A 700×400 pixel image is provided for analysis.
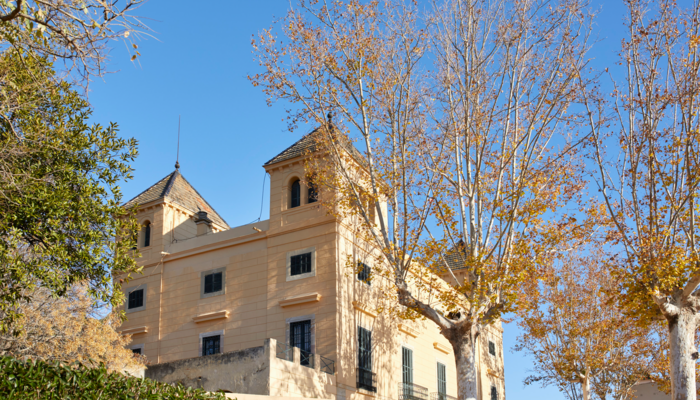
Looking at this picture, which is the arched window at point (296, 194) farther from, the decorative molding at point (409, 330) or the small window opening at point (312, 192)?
the decorative molding at point (409, 330)

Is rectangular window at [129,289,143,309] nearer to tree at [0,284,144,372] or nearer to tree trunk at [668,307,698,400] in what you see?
tree at [0,284,144,372]

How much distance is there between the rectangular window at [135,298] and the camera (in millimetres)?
25695

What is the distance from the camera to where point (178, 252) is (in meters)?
25.2

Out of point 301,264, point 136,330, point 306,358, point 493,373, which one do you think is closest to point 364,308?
point 301,264

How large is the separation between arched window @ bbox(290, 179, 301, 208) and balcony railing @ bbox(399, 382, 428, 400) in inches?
304

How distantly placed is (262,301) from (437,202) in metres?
7.76

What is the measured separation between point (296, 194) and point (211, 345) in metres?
6.30

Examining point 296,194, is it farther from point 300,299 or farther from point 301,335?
point 301,335

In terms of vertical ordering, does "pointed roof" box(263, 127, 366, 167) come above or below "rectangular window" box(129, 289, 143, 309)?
above

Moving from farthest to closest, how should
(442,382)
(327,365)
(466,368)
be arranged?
(442,382) → (327,365) → (466,368)

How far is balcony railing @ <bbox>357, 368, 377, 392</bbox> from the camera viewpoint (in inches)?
840

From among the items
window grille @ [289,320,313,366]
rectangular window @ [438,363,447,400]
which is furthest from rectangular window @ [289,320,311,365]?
rectangular window @ [438,363,447,400]

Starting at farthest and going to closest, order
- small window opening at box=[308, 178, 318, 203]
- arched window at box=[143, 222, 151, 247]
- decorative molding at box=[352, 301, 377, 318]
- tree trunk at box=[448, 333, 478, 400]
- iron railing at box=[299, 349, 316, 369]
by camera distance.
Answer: arched window at box=[143, 222, 151, 247]
small window opening at box=[308, 178, 318, 203]
decorative molding at box=[352, 301, 377, 318]
iron railing at box=[299, 349, 316, 369]
tree trunk at box=[448, 333, 478, 400]

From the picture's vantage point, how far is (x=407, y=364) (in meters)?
24.5
